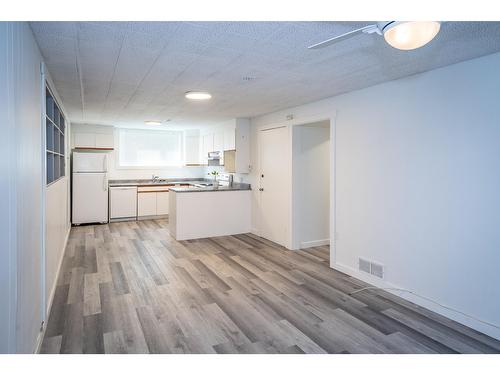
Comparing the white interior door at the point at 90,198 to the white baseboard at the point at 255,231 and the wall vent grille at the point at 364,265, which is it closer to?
the white baseboard at the point at 255,231

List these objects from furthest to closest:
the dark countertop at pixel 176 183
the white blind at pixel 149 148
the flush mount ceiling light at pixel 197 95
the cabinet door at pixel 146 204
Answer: the white blind at pixel 149 148, the cabinet door at pixel 146 204, the dark countertop at pixel 176 183, the flush mount ceiling light at pixel 197 95

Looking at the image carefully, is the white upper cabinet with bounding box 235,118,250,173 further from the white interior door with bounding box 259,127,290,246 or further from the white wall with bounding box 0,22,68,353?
the white wall with bounding box 0,22,68,353

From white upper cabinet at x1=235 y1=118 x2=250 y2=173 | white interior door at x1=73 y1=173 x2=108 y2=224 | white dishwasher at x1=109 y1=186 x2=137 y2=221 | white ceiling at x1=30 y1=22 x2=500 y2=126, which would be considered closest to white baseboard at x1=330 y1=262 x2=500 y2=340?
white ceiling at x1=30 y1=22 x2=500 y2=126

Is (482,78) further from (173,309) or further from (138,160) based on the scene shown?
(138,160)

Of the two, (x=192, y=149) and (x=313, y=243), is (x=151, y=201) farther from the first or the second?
(x=313, y=243)

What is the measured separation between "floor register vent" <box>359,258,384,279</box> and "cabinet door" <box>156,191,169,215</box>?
539 centimetres

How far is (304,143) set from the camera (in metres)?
5.02

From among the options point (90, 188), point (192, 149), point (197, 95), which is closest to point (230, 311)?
point (197, 95)

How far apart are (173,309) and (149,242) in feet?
9.00

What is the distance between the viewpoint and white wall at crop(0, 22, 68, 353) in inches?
56.3

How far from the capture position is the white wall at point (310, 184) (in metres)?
5.00

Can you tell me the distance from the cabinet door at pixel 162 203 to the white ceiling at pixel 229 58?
3.80 m

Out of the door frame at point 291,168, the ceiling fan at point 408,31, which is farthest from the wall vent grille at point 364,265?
the ceiling fan at point 408,31

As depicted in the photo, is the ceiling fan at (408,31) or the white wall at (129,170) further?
the white wall at (129,170)
